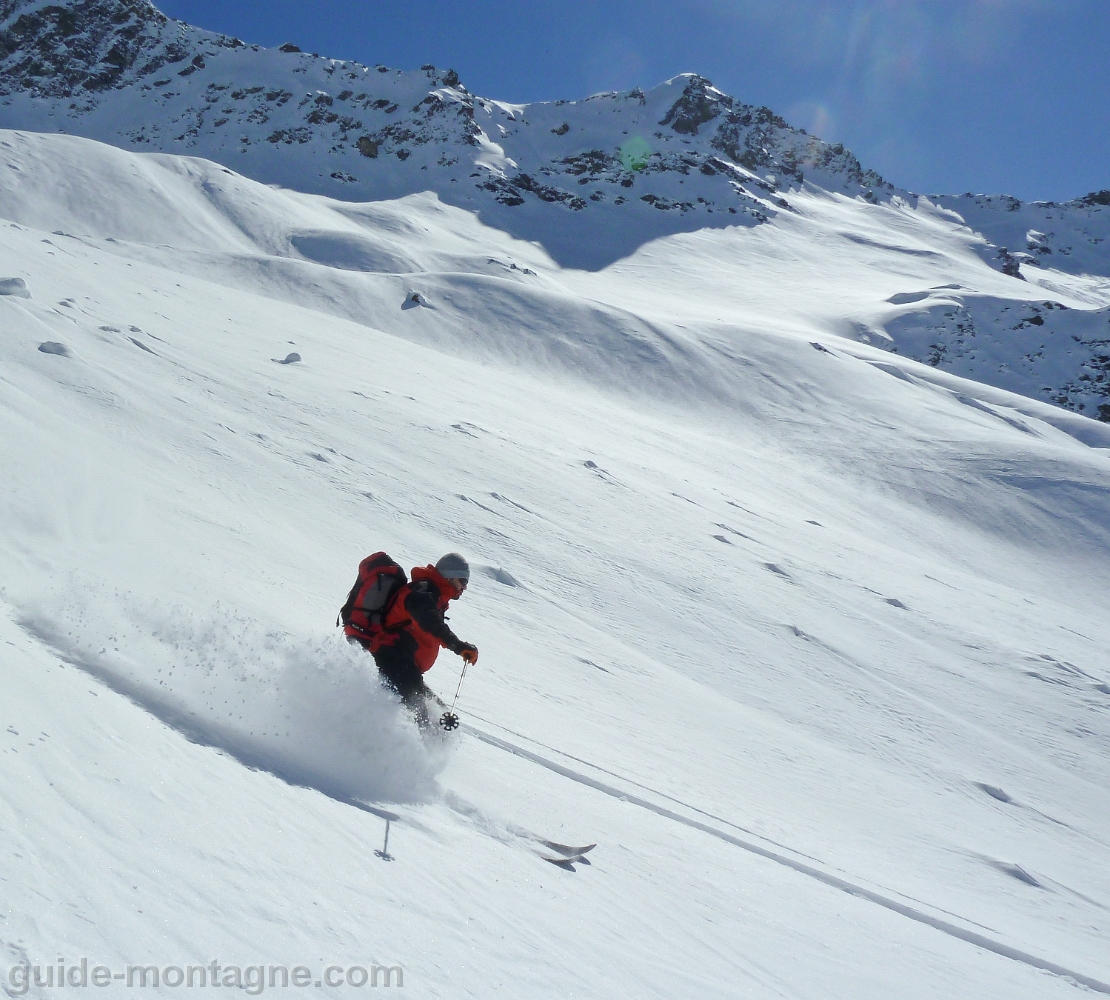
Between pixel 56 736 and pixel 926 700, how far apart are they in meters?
9.40

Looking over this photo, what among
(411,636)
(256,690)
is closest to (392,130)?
(411,636)

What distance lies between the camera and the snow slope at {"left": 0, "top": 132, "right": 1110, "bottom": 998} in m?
2.97

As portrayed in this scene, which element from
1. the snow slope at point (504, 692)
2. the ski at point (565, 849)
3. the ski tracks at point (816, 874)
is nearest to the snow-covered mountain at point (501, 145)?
the snow slope at point (504, 692)

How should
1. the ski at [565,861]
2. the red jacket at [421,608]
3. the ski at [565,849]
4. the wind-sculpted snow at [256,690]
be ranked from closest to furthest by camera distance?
the wind-sculpted snow at [256,690], the ski at [565,861], the ski at [565,849], the red jacket at [421,608]

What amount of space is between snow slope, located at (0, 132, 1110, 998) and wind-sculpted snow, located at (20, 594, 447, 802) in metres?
0.03

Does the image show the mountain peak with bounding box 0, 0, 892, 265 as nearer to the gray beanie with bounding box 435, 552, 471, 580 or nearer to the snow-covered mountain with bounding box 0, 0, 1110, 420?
the snow-covered mountain with bounding box 0, 0, 1110, 420

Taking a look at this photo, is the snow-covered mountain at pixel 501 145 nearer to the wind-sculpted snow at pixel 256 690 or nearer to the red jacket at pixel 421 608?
the red jacket at pixel 421 608

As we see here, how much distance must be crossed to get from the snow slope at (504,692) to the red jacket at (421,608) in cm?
35

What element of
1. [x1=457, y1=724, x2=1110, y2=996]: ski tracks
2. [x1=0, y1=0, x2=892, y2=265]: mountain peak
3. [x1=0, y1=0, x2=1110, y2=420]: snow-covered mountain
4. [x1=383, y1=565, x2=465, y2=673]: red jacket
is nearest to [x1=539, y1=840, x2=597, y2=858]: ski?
[x1=457, y1=724, x2=1110, y2=996]: ski tracks

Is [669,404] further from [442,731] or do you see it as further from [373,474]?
[442,731]

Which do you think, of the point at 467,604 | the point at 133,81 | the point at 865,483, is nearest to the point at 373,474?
the point at 467,604

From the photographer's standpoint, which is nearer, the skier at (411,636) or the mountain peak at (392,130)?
Result: the skier at (411,636)

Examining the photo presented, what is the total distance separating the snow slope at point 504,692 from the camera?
2.97m

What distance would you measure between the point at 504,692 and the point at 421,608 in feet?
6.13
